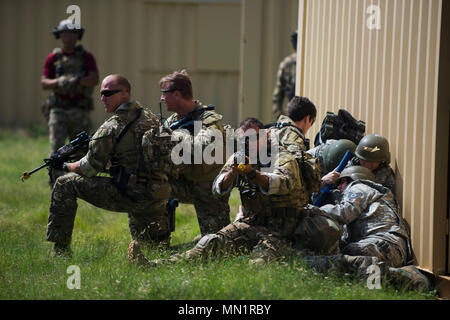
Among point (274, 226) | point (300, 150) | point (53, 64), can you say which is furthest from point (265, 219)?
point (53, 64)

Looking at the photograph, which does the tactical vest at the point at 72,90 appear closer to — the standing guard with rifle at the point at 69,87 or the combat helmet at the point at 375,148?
the standing guard with rifle at the point at 69,87

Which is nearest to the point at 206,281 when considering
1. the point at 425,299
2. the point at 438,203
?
the point at 425,299

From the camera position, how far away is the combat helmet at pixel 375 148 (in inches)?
251

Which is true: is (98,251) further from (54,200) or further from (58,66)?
(58,66)

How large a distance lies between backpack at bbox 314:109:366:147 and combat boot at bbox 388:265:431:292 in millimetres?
1715

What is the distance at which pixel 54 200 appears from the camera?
6441 mm

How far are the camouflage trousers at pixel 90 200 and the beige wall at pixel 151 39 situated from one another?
10.1 meters

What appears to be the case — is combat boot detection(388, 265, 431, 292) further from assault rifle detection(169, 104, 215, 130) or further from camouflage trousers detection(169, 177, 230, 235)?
assault rifle detection(169, 104, 215, 130)

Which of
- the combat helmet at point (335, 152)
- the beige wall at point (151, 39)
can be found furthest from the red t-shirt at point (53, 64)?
the beige wall at point (151, 39)

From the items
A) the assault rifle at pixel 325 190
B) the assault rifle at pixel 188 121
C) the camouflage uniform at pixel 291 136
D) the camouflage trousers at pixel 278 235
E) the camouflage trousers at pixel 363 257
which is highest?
the assault rifle at pixel 188 121

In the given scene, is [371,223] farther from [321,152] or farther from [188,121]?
[188,121]

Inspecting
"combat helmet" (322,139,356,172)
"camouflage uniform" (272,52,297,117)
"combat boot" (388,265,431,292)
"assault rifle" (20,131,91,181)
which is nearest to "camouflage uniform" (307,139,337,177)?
"combat helmet" (322,139,356,172)

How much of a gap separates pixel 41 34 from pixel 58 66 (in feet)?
23.5

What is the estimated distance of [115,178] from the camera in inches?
255
